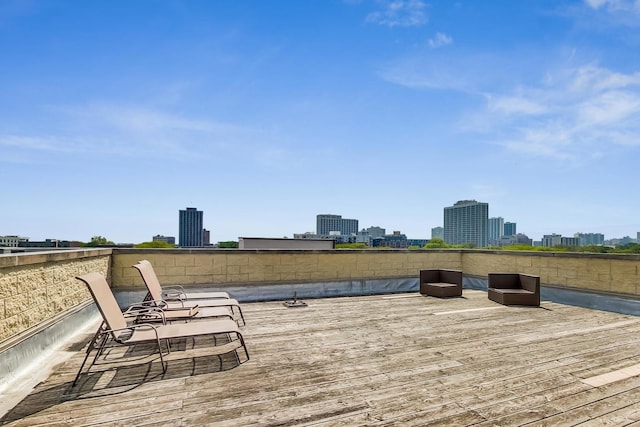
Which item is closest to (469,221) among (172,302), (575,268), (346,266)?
(575,268)

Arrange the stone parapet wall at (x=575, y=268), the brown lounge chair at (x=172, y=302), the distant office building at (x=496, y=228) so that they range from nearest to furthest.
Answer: the brown lounge chair at (x=172, y=302) → the stone parapet wall at (x=575, y=268) → the distant office building at (x=496, y=228)

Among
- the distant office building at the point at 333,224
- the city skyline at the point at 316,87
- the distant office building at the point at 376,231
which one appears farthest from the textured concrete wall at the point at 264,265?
the distant office building at the point at 376,231

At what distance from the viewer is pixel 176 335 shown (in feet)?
10.9

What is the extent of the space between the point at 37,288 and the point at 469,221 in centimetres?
4269

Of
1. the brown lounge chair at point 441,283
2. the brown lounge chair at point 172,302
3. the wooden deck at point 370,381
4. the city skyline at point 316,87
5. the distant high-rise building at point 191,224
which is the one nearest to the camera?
the wooden deck at point 370,381

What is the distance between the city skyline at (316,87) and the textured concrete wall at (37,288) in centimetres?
352

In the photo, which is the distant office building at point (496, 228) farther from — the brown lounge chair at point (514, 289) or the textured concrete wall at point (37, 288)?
the textured concrete wall at point (37, 288)

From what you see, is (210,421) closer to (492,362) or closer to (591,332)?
(492,362)

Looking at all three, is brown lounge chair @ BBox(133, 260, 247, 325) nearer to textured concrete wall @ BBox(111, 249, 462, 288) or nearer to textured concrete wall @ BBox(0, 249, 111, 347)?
textured concrete wall @ BBox(0, 249, 111, 347)

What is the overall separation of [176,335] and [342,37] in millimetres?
9038

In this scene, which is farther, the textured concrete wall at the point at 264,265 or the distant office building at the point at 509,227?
the distant office building at the point at 509,227

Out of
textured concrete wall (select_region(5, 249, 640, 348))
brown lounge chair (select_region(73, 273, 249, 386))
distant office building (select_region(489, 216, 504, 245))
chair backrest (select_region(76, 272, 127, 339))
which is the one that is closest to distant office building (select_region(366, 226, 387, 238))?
distant office building (select_region(489, 216, 504, 245))

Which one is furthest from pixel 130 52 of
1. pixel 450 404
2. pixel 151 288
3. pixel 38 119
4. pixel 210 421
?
pixel 450 404

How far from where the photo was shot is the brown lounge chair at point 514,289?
276 inches
